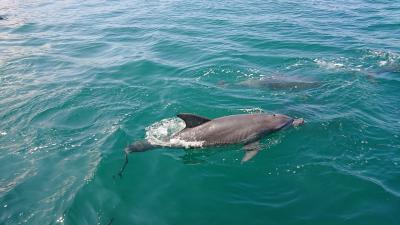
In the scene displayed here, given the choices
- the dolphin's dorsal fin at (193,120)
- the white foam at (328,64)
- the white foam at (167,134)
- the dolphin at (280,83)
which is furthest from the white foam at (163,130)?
the white foam at (328,64)

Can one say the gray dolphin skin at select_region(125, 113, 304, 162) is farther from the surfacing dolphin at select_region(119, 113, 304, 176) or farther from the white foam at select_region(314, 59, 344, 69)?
the white foam at select_region(314, 59, 344, 69)

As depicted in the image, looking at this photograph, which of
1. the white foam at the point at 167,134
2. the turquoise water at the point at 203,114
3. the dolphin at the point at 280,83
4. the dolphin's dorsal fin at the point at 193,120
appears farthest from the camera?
the dolphin at the point at 280,83

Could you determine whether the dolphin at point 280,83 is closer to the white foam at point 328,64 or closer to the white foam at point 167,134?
the white foam at point 328,64

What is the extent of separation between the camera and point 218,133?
423 inches

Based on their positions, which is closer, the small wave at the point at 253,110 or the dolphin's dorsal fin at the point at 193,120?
the dolphin's dorsal fin at the point at 193,120

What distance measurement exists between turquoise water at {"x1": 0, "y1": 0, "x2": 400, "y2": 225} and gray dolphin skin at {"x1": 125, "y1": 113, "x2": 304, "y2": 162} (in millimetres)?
258

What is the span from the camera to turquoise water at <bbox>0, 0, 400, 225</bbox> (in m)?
9.09

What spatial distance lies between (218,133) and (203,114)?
2.56 m

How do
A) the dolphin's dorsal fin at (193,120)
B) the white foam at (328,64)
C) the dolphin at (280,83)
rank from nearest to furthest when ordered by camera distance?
the dolphin's dorsal fin at (193,120)
the dolphin at (280,83)
the white foam at (328,64)

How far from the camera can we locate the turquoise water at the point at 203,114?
358 inches

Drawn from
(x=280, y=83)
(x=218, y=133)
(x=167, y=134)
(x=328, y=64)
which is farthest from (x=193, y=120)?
(x=328, y=64)

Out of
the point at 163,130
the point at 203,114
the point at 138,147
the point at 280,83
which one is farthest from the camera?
the point at 280,83

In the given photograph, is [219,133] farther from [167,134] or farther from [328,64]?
[328,64]

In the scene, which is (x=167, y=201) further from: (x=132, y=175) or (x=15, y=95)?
(x=15, y=95)
